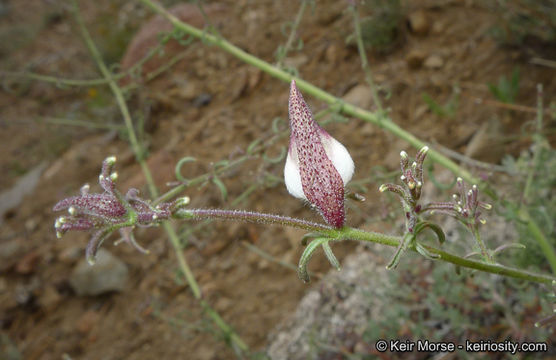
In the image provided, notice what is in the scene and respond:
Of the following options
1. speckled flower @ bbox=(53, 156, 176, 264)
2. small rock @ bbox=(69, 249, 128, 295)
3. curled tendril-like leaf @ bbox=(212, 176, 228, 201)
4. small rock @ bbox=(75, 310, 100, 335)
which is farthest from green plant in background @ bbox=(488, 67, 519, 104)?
small rock @ bbox=(75, 310, 100, 335)

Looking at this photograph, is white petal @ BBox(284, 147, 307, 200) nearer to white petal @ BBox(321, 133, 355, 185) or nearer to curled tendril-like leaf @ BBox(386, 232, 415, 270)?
white petal @ BBox(321, 133, 355, 185)

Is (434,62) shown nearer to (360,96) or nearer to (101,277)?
(360,96)

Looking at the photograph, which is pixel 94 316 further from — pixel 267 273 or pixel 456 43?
pixel 456 43

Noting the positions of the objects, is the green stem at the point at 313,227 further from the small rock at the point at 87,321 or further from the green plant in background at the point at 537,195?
the small rock at the point at 87,321

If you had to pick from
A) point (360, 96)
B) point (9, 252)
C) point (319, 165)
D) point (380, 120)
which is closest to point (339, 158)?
point (319, 165)

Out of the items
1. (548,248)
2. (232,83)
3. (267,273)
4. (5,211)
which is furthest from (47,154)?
(548,248)

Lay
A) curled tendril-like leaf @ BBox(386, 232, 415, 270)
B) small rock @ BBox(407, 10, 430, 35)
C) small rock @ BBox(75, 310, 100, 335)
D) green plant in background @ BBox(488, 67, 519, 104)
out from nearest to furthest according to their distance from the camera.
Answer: curled tendril-like leaf @ BBox(386, 232, 415, 270)
green plant in background @ BBox(488, 67, 519, 104)
small rock @ BBox(75, 310, 100, 335)
small rock @ BBox(407, 10, 430, 35)
